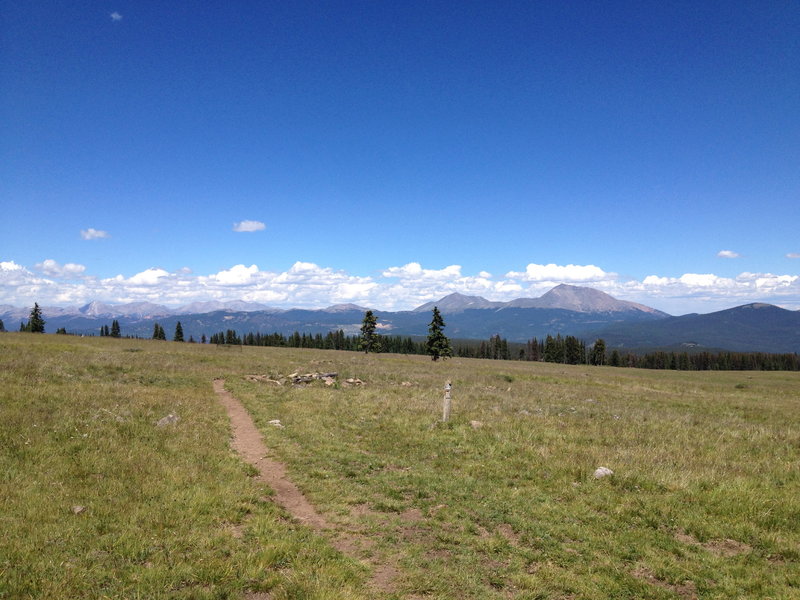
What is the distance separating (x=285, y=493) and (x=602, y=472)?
8487mm

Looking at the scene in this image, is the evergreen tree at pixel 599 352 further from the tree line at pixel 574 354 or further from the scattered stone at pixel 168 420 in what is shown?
the scattered stone at pixel 168 420

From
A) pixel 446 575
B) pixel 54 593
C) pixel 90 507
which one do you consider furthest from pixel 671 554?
pixel 90 507

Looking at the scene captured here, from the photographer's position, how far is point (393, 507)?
9.28 metres

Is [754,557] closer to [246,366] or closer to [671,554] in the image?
[671,554]

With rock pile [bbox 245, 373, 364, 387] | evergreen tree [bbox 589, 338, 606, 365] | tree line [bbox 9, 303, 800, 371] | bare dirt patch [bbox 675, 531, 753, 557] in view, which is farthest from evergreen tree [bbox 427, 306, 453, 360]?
evergreen tree [bbox 589, 338, 606, 365]

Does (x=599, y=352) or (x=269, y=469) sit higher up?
(x=269, y=469)

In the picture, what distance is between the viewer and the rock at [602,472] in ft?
35.6

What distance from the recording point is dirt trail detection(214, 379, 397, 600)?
262 inches

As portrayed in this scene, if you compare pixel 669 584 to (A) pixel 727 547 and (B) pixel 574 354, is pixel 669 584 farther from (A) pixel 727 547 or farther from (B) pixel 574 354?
(B) pixel 574 354

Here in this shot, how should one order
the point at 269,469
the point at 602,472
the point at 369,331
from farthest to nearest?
the point at 369,331
the point at 269,469
the point at 602,472

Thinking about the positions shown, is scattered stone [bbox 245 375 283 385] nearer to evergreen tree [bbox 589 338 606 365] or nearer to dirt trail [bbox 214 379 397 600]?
dirt trail [bbox 214 379 397 600]

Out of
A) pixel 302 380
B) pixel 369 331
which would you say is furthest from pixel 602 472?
pixel 369 331

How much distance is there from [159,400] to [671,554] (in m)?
18.5

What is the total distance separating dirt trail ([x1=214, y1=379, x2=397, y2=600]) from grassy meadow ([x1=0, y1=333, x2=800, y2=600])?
13 cm
